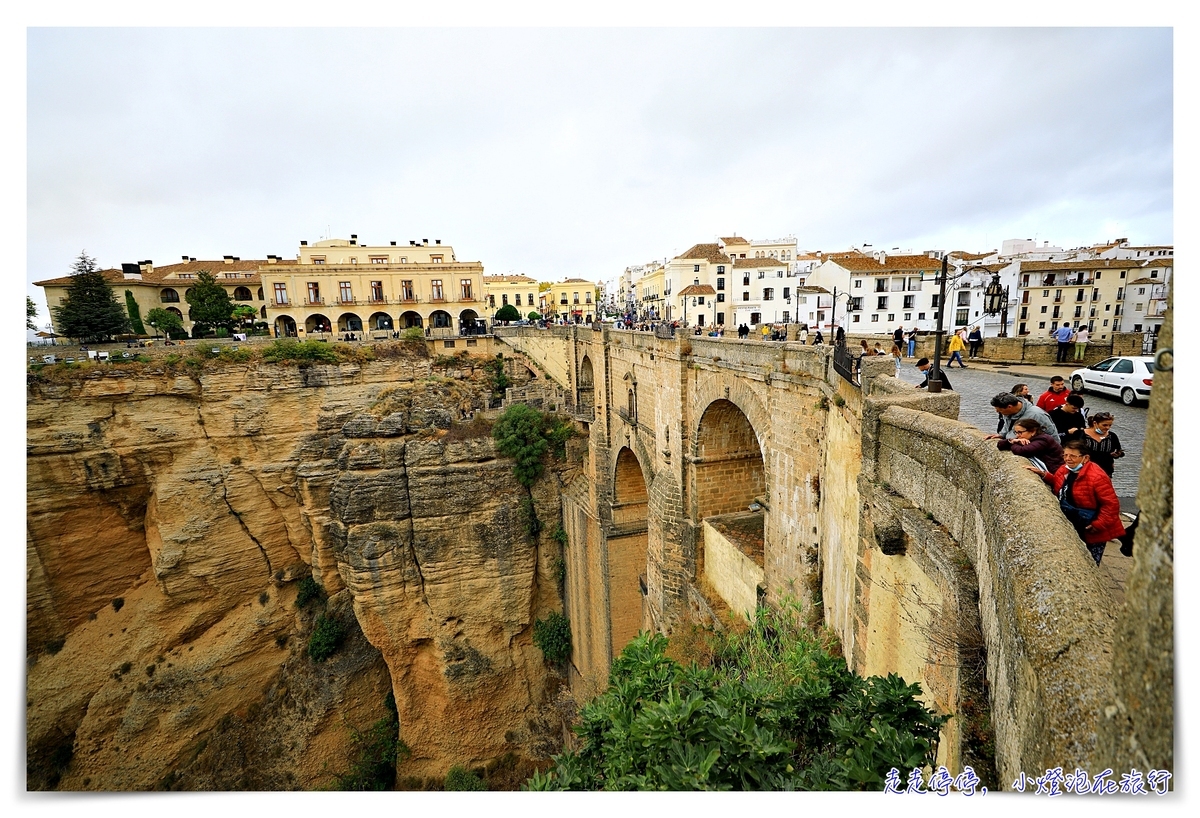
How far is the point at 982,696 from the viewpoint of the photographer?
3510 millimetres

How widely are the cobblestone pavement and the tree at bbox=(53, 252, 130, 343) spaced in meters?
32.2

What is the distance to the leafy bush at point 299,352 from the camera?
22.4 metres

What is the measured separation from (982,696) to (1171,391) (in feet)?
8.47

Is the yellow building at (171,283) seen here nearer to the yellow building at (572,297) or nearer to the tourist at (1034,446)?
the yellow building at (572,297)

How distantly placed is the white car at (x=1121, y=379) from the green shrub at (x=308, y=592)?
26534 mm

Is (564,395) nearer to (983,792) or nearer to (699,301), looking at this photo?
(699,301)

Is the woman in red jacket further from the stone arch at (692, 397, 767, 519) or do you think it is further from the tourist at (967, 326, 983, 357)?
the tourist at (967, 326, 983, 357)

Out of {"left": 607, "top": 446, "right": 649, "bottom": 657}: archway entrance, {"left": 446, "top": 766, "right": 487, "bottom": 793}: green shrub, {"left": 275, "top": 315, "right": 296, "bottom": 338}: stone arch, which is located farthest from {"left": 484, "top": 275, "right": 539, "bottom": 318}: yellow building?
{"left": 446, "top": 766, "right": 487, "bottom": 793}: green shrub

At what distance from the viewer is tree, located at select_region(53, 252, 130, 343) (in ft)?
78.3

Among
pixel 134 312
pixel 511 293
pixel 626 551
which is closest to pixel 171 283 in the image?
pixel 134 312

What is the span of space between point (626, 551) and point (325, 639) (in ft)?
44.3

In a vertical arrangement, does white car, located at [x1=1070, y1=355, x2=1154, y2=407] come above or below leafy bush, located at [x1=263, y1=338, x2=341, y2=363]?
below

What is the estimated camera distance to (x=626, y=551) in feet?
59.0

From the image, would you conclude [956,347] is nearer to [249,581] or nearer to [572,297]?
[249,581]
